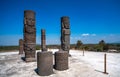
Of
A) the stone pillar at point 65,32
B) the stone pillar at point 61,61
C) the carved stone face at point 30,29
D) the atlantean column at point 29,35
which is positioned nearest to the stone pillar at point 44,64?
the stone pillar at point 61,61

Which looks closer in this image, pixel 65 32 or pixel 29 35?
pixel 29 35

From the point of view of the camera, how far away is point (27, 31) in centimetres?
1298

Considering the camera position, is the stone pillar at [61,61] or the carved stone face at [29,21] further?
the carved stone face at [29,21]

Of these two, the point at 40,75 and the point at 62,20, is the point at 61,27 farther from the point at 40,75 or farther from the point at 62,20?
the point at 40,75

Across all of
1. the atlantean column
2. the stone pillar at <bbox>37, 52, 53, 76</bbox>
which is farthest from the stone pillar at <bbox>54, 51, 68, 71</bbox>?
the atlantean column

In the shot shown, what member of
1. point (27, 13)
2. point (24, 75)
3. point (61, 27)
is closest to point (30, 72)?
point (24, 75)

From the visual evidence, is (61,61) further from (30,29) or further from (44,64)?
(30,29)

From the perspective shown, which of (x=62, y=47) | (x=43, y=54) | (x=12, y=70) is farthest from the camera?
(x=62, y=47)

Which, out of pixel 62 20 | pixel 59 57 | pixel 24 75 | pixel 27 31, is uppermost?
pixel 62 20

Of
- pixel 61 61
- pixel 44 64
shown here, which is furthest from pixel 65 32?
pixel 44 64

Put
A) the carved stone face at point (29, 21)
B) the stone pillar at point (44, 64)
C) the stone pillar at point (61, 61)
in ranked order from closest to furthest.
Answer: the stone pillar at point (44, 64)
the stone pillar at point (61, 61)
the carved stone face at point (29, 21)

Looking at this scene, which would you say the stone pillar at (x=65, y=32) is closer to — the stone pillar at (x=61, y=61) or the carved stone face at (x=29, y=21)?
the carved stone face at (x=29, y=21)

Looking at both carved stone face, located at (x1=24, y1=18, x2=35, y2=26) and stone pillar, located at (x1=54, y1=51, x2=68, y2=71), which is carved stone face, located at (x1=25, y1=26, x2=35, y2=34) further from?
stone pillar, located at (x1=54, y1=51, x2=68, y2=71)

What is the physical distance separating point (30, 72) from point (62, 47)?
6.67m
